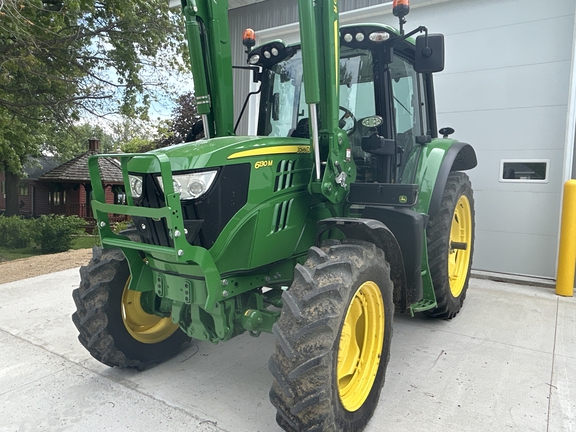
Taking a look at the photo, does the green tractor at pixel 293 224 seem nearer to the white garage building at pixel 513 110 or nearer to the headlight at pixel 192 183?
the headlight at pixel 192 183

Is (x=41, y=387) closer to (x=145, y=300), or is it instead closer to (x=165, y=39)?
(x=145, y=300)

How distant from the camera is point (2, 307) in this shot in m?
4.79

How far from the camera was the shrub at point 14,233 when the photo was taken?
43.1ft

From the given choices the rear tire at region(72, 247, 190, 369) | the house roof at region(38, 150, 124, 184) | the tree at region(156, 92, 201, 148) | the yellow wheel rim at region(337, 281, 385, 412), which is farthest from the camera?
the house roof at region(38, 150, 124, 184)

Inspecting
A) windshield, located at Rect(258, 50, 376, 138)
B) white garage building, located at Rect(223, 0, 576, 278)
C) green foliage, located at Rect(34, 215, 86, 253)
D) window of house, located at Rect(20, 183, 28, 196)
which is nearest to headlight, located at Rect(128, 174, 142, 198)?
windshield, located at Rect(258, 50, 376, 138)

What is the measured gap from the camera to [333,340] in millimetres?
2215

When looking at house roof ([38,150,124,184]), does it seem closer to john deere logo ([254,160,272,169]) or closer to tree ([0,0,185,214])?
tree ([0,0,185,214])

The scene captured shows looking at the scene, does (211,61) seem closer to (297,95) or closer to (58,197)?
(297,95)

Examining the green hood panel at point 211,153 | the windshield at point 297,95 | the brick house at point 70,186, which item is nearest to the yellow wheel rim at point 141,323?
the green hood panel at point 211,153

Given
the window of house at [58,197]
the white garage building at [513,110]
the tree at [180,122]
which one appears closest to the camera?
the white garage building at [513,110]

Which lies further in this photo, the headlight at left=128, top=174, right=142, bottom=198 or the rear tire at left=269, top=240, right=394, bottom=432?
the headlight at left=128, top=174, right=142, bottom=198

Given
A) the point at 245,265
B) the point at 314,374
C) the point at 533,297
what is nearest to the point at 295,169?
the point at 245,265

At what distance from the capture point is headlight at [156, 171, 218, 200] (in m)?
2.40

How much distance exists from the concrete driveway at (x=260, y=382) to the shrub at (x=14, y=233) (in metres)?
10.0
